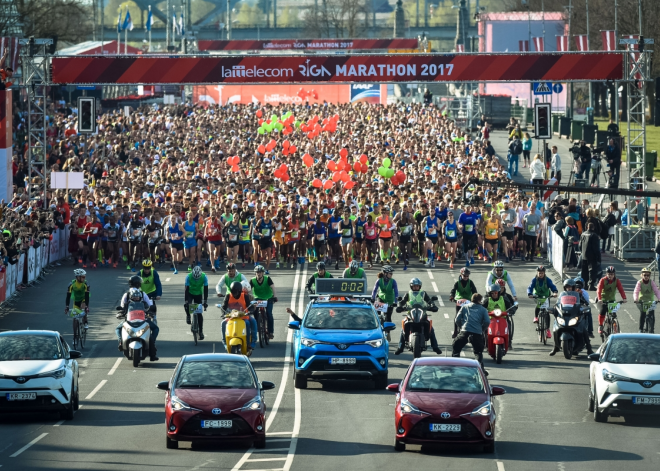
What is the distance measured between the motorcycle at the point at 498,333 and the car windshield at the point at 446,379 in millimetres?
6139

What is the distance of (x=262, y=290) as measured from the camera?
2464 cm

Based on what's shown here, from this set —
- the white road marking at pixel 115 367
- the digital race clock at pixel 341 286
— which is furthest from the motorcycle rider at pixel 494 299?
the white road marking at pixel 115 367

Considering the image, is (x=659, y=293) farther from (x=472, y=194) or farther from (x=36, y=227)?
(x=36, y=227)

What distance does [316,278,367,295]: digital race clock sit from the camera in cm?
2363

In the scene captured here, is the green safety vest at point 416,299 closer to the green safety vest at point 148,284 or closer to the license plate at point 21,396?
the green safety vest at point 148,284

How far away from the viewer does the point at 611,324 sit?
24797 millimetres

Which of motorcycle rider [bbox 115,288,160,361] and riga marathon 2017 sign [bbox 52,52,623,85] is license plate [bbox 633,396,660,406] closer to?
motorcycle rider [bbox 115,288,160,361]

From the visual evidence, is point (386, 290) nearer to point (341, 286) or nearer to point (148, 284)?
point (341, 286)

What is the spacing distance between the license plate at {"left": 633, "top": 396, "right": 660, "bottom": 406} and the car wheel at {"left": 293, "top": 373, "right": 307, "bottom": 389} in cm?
561

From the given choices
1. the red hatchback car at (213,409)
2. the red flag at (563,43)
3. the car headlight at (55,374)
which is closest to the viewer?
the red hatchback car at (213,409)

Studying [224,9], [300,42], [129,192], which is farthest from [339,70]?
[224,9]

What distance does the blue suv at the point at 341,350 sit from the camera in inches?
806

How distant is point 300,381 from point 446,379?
4594mm

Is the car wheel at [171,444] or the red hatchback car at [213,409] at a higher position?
the red hatchback car at [213,409]
